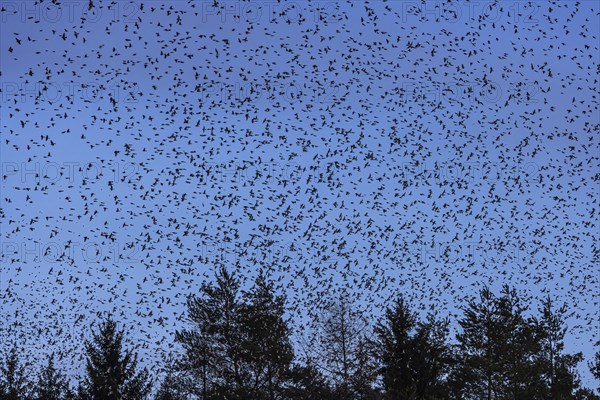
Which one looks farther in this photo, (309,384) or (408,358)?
(309,384)

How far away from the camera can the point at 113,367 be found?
3497 cm

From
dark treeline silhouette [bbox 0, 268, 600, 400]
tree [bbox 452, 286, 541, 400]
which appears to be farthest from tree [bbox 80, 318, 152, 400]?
tree [bbox 452, 286, 541, 400]

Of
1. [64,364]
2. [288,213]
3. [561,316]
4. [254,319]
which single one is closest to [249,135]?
[288,213]

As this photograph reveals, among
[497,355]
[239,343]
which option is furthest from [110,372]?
[497,355]

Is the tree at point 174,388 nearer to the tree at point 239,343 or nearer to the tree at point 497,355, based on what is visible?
the tree at point 239,343

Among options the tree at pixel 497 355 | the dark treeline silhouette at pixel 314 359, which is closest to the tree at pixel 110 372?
the dark treeline silhouette at pixel 314 359

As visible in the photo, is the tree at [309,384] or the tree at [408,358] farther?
the tree at [309,384]

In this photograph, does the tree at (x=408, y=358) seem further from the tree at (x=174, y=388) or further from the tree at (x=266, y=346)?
the tree at (x=174, y=388)

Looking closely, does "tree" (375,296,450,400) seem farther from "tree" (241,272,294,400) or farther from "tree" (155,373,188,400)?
"tree" (155,373,188,400)

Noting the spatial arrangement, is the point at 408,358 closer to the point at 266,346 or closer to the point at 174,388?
the point at 266,346

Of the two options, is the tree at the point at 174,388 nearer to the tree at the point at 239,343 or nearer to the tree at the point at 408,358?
the tree at the point at 239,343

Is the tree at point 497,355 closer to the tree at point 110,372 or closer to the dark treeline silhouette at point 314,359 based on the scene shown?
the dark treeline silhouette at point 314,359

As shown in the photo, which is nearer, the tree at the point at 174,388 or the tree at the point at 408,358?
the tree at the point at 408,358

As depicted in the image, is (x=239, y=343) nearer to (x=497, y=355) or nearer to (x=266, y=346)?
(x=266, y=346)
